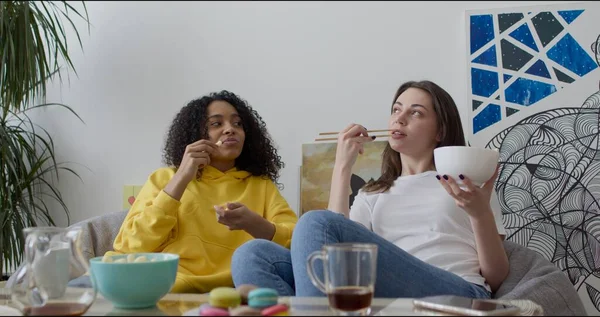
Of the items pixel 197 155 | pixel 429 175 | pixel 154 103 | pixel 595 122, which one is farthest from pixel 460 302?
pixel 154 103

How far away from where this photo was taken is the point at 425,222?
1.70m

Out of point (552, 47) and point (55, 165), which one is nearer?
point (552, 47)

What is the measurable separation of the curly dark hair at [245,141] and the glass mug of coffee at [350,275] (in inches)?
45.4

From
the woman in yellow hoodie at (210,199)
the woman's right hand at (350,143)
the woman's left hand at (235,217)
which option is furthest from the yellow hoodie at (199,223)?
the woman's right hand at (350,143)

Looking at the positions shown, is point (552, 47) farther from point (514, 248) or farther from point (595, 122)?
point (514, 248)

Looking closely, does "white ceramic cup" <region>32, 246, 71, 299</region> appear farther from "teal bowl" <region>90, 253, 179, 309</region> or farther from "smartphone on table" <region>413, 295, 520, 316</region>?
"smartphone on table" <region>413, 295, 520, 316</region>

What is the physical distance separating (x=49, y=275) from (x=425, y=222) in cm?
98

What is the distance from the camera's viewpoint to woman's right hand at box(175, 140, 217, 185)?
193 centimetres

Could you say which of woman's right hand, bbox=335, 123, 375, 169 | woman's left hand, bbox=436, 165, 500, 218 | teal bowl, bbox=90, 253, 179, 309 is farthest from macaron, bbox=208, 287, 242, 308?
woman's right hand, bbox=335, 123, 375, 169

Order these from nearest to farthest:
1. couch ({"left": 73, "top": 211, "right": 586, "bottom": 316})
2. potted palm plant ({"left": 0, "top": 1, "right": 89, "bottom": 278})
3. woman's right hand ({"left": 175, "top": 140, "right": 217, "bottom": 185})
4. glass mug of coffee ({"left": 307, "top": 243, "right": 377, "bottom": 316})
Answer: glass mug of coffee ({"left": 307, "top": 243, "right": 377, "bottom": 316})
couch ({"left": 73, "top": 211, "right": 586, "bottom": 316})
woman's right hand ({"left": 175, "top": 140, "right": 217, "bottom": 185})
potted palm plant ({"left": 0, "top": 1, "right": 89, "bottom": 278})

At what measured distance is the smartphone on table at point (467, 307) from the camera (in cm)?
105

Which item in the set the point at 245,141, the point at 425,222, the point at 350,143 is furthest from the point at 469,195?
the point at 245,141

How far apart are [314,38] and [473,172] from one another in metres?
1.38

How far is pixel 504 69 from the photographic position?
7.84 ft
